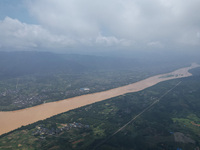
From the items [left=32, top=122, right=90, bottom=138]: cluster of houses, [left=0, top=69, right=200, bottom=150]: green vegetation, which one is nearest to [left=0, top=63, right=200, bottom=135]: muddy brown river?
[left=0, top=69, right=200, bottom=150]: green vegetation

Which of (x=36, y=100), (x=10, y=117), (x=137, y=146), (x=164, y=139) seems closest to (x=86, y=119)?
(x=137, y=146)

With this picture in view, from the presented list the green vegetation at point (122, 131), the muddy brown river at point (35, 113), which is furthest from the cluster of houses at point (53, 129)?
the muddy brown river at point (35, 113)

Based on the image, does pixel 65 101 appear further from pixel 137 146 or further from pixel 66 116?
pixel 137 146

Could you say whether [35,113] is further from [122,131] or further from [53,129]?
[122,131]

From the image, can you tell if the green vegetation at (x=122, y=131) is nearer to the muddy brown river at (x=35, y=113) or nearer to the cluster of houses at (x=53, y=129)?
the cluster of houses at (x=53, y=129)

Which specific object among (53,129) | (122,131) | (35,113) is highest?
(35,113)

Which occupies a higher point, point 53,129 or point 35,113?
point 35,113

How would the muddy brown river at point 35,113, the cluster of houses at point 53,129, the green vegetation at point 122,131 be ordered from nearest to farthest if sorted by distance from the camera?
the green vegetation at point 122,131 → the cluster of houses at point 53,129 → the muddy brown river at point 35,113

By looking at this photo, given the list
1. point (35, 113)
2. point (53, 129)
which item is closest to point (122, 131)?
point (53, 129)

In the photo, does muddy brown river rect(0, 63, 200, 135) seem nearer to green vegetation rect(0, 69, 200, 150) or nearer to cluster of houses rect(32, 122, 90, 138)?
green vegetation rect(0, 69, 200, 150)
